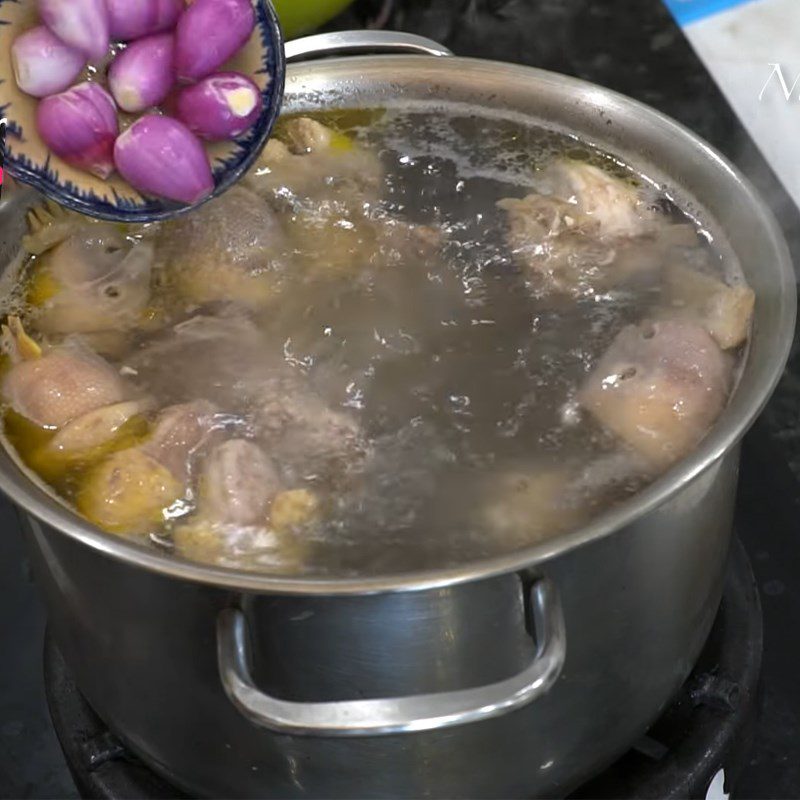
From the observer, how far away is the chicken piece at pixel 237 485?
3.51 feet

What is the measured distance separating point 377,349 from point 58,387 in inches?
13.2

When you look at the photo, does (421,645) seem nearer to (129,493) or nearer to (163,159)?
(129,493)

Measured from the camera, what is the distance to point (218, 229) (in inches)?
53.7

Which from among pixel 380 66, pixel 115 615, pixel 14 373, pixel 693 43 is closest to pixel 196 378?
pixel 14 373

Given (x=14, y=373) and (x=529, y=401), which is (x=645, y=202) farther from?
(x=14, y=373)

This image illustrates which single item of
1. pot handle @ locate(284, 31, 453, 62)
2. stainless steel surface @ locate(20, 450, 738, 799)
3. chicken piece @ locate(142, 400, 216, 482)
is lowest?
stainless steel surface @ locate(20, 450, 738, 799)

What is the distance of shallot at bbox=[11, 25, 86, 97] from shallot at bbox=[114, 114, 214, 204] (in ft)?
0.27

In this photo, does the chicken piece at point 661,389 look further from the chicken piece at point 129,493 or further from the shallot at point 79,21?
the shallot at point 79,21

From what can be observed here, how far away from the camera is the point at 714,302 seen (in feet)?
4.03

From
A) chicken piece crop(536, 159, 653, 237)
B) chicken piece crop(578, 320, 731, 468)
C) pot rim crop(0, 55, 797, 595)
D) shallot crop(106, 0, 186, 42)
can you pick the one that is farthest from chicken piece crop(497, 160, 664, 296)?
shallot crop(106, 0, 186, 42)

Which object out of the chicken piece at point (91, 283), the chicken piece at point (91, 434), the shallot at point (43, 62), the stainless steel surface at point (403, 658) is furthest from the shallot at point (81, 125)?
the stainless steel surface at point (403, 658)

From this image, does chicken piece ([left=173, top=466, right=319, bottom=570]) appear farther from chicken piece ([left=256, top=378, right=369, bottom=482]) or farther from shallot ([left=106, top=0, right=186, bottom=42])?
shallot ([left=106, top=0, right=186, bottom=42])

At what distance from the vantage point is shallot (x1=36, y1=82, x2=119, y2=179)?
3.84ft

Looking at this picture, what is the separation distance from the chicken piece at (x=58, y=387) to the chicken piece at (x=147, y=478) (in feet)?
0.25
